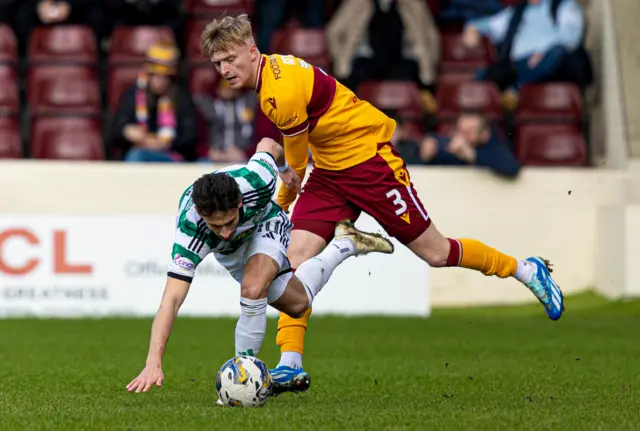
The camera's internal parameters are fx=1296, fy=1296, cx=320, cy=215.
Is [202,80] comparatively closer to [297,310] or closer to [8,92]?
[8,92]

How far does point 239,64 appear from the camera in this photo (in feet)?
21.3

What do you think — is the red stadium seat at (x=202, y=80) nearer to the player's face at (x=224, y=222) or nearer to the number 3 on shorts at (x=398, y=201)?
the number 3 on shorts at (x=398, y=201)

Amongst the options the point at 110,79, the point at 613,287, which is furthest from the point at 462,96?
the point at 110,79

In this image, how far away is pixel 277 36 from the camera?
14102 mm

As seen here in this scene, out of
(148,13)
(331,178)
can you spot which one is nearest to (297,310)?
(331,178)

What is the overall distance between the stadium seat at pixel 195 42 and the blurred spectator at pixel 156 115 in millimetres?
846

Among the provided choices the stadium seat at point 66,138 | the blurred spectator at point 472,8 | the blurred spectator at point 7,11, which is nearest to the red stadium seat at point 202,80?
the stadium seat at point 66,138

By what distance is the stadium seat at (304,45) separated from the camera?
45.7 ft

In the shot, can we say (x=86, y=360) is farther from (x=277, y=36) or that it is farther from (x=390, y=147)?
(x=277, y=36)

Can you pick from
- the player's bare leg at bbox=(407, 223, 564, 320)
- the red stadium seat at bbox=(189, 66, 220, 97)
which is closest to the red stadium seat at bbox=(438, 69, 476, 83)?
the red stadium seat at bbox=(189, 66, 220, 97)

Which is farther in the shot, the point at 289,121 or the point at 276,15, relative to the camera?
the point at 276,15

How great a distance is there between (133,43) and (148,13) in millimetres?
423

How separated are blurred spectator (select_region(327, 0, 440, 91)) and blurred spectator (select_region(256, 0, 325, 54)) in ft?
0.84

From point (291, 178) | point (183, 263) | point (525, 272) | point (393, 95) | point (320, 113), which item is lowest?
point (393, 95)
